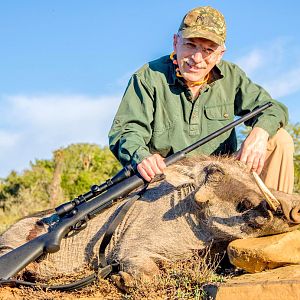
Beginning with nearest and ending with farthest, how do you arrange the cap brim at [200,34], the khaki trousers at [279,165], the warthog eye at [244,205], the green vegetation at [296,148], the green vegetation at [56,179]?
the warthog eye at [244,205]
the khaki trousers at [279,165]
the cap brim at [200,34]
the green vegetation at [296,148]
the green vegetation at [56,179]

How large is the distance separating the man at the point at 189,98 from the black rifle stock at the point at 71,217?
1.89 feet

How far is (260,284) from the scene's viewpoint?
4.98 m

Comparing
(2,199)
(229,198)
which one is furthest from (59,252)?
(2,199)

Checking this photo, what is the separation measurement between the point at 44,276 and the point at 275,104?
2845 mm

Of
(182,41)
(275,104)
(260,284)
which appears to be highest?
(182,41)

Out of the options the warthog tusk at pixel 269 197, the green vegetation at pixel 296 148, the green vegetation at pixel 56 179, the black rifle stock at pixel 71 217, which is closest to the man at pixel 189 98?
the black rifle stock at pixel 71 217

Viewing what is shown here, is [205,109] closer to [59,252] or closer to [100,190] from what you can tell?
[100,190]

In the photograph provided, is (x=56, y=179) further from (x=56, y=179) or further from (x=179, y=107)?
(x=179, y=107)

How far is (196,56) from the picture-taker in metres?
7.09

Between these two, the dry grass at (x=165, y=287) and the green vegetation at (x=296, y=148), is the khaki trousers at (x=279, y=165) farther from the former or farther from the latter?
the green vegetation at (x=296, y=148)

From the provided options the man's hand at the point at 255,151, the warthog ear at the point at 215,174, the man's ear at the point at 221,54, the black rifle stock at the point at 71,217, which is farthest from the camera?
the man's ear at the point at 221,54

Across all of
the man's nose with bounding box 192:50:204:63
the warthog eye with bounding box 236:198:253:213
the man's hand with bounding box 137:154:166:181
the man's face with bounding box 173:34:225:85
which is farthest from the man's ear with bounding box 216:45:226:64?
the warthog eye with bounding box 236:198:253:213

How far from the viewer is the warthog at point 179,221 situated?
571 cm

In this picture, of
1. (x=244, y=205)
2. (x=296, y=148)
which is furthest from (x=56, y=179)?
(x=244, y=205)
